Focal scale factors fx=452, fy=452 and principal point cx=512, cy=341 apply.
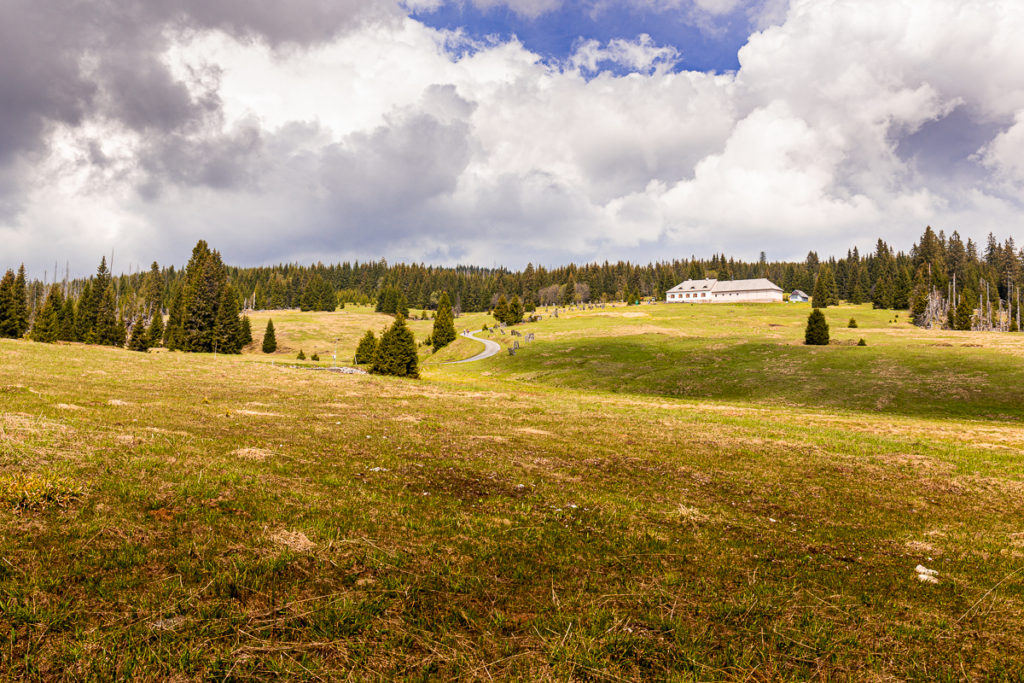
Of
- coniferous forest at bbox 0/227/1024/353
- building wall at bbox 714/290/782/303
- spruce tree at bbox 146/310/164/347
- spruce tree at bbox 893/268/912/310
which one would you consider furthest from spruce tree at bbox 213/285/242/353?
spruce tree at bbox 893/268/912/310

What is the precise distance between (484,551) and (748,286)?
173393 mm

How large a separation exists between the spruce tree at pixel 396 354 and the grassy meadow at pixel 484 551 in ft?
92.0

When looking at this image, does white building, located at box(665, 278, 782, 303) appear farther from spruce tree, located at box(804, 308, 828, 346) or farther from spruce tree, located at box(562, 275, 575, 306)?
spruce tree, located at box(804, 308, 828, 346)

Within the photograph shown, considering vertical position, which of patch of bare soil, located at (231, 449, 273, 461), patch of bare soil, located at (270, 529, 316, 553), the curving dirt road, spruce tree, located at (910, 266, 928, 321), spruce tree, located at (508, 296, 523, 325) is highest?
spruce tree, located at (910, 266, 928, 321)

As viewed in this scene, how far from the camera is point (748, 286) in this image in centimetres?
15712

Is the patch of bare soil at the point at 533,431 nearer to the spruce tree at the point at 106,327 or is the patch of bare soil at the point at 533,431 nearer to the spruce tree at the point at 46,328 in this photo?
the spruce tree at the point at 46,328

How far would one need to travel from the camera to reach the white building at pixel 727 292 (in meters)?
155

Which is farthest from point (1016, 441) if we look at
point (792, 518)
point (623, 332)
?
point (623, 332)

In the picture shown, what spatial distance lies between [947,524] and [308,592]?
11474 millimetres

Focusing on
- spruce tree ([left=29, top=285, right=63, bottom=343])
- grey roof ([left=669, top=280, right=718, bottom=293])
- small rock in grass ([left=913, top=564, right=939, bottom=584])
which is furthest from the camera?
grey roof ([left=669, top=280, right=718, bottom=293])

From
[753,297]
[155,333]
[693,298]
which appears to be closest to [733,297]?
[753,297]

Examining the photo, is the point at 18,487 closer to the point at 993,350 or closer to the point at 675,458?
the point at 675,458

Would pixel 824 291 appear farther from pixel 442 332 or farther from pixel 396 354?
pixel 396 354

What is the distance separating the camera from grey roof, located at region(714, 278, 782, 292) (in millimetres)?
154750
